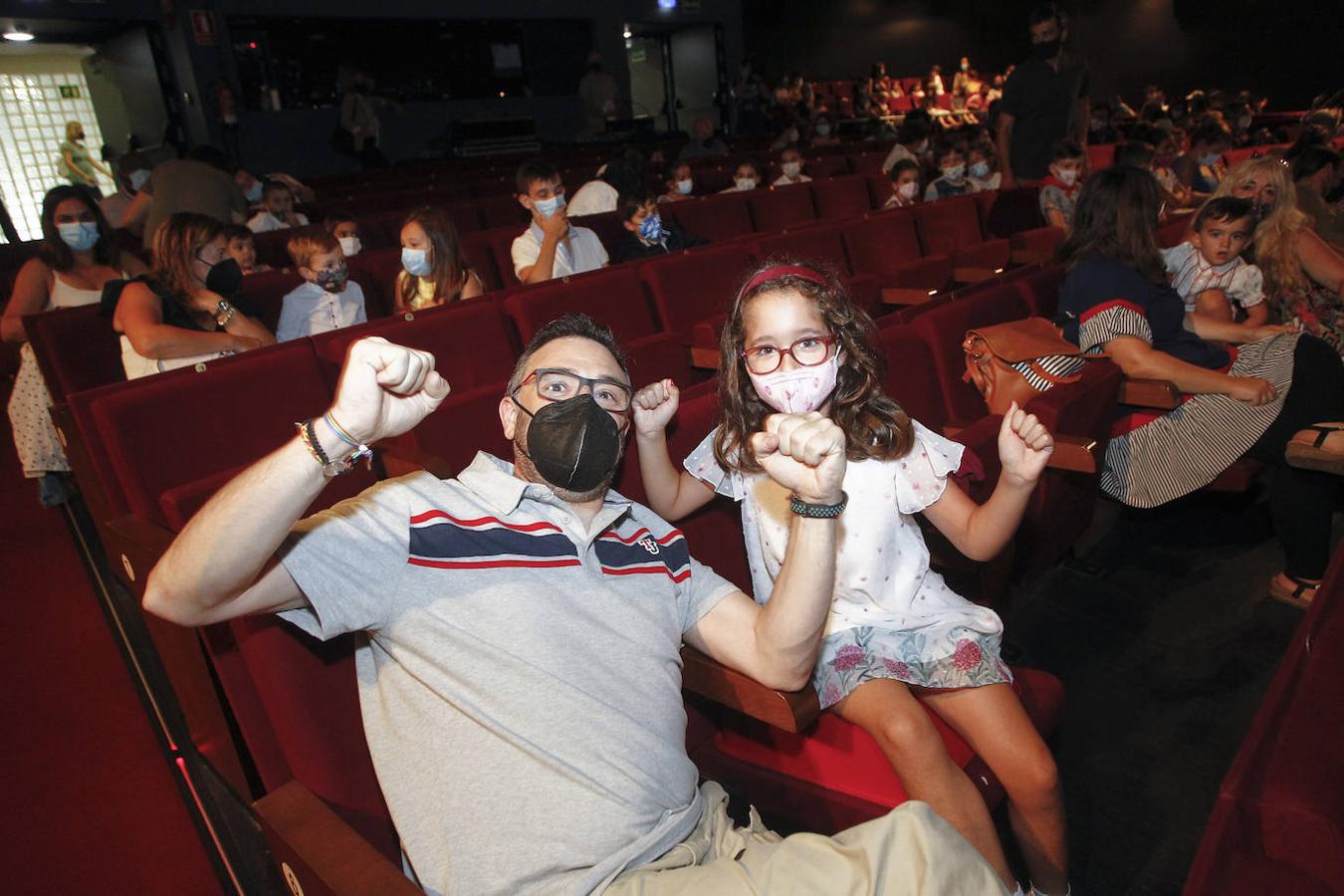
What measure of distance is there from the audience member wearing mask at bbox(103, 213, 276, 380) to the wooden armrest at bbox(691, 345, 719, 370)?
4.29ft

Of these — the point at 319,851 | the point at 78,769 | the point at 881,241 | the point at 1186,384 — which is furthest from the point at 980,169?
the point at 319,851

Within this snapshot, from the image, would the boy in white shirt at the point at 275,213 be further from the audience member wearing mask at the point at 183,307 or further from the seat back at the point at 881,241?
the seat back at the point at 881,241

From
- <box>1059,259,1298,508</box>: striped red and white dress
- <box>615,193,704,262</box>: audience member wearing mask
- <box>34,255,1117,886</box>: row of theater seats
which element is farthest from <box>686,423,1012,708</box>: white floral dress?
<box>615,193,704,262</box>: audience member wearing mask

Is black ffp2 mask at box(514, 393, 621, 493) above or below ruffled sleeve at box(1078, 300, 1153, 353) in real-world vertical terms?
above

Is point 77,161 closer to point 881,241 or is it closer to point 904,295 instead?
point 881,241

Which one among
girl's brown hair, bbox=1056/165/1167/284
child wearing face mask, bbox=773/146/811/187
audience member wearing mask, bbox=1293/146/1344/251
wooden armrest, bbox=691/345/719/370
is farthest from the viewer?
child wearing face mask, bbox=773/146/811/187

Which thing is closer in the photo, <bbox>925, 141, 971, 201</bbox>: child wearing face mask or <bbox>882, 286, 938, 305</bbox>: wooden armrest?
<bbox>882, 286, 938, 305</bbox>: wooden armrest

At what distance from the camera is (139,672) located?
6.77 feet

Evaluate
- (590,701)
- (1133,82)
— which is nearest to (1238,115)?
(1133,82)

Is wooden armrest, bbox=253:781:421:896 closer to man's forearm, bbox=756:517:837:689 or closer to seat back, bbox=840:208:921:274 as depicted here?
man's forearm, bbox=756:517:837:689

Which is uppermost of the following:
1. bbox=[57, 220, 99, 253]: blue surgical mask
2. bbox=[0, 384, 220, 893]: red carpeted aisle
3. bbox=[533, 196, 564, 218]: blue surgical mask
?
bbox=[57, 220, 99, 253]: blue surgical mask

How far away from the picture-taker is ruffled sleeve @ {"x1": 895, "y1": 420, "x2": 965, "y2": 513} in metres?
1.38

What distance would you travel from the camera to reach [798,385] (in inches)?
52.2

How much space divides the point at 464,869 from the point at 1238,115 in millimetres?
11813
